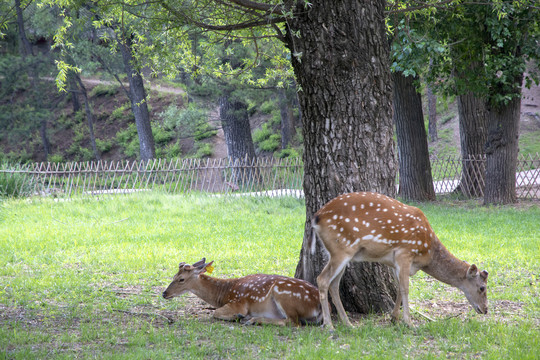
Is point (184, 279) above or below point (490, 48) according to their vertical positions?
below

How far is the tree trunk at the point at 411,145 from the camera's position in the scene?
52.4 feet

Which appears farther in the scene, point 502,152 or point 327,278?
point 502,152

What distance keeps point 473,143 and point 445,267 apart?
12347 mm

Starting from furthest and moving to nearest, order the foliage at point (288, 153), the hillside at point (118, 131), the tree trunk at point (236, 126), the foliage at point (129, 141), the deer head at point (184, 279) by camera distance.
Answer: the foliage at point (129, 141)
the hillside at point (118, 131)
the foliage at point (288, 153)
the tree trunk at point (236, 126)
the deer head at point (184, 279)

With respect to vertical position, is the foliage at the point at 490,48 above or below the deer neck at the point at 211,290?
above

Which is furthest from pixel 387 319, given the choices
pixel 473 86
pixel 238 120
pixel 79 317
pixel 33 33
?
pixel 33 33

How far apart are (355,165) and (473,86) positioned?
863 cm

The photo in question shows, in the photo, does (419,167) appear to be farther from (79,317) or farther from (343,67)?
(79,317)

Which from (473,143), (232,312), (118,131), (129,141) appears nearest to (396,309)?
(232,312)

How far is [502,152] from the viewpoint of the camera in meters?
13.9

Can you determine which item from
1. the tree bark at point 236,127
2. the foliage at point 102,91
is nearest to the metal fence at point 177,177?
the tree bark at point 236,127

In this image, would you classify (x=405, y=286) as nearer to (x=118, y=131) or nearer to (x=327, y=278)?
(x=327, y=278)

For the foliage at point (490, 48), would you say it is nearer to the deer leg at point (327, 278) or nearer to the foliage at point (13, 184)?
the deer leg at point (327, 278)

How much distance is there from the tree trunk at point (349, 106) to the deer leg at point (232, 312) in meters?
1.01
